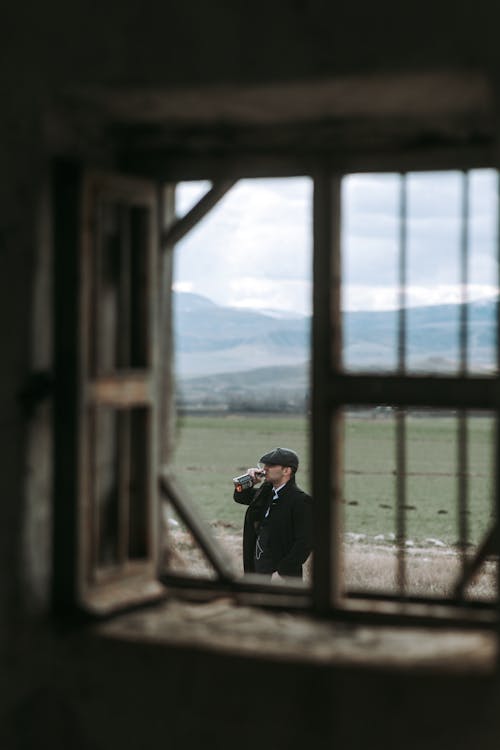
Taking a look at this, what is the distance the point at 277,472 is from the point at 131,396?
3.77 meters

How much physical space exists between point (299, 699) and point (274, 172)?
1.51m

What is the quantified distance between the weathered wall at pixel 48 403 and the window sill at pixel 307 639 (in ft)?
0.12

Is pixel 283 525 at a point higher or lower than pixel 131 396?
lower

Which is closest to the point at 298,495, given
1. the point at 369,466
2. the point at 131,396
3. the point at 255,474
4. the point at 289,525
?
the point at 289,525

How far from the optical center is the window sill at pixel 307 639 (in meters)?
2.56

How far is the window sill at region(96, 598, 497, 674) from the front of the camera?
256 cm

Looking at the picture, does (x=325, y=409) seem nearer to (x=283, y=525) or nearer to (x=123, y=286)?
(x=123, y=286)

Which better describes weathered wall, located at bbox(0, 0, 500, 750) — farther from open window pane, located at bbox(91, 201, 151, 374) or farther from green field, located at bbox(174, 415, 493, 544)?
green field, located at bbox(174, 415, 493, 544)

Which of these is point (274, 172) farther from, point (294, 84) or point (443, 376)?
point (443, 376)

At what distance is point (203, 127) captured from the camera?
2.89 m

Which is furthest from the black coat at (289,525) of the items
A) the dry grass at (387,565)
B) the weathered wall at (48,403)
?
the dry grass at (387,565)

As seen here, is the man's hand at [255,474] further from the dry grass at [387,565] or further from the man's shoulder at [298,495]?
the dry grass at [387,565]

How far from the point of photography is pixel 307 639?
2738 mm

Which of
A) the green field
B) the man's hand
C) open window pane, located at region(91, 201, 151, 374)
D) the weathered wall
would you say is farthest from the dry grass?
the weathered wall
